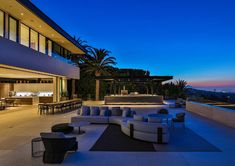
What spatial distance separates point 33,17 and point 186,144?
1260 centimetres

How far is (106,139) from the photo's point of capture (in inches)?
352

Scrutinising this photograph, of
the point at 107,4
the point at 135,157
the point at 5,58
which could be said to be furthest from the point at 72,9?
the point at 135,157

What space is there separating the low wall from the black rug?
19.6 ft

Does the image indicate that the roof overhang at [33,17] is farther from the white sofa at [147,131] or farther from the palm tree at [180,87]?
the palm tree at [180,87]

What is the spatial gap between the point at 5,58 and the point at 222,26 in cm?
1971

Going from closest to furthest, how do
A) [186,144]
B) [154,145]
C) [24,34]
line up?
[154,145] → [186,144] → [24,34]

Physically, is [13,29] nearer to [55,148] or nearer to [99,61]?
[55,148]

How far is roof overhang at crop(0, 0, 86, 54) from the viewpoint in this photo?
42.3 feet

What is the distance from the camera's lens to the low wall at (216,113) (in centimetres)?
1181

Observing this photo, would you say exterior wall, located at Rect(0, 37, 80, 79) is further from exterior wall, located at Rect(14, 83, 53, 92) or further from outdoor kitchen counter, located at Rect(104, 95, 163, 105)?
outdoor kitchen counter, located at Rect(104, 95, 163, 105)

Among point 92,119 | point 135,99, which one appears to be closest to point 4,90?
point 135,99

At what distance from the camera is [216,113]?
536 inches

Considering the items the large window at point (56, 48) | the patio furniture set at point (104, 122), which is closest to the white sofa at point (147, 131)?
the patio furniture set at point (104, 122)

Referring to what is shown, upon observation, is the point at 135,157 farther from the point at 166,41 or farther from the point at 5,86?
the point at 166,41
